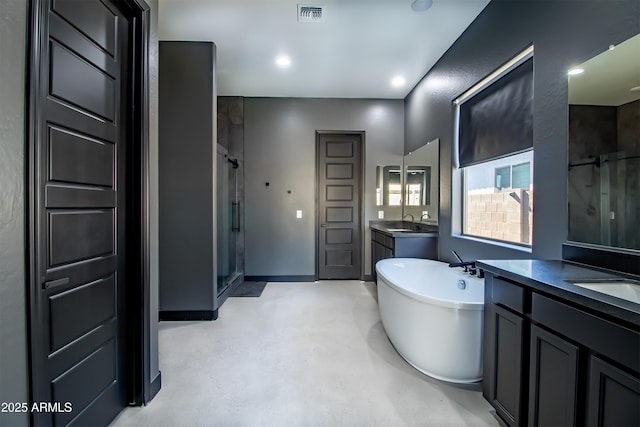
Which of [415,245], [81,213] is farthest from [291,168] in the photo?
[81,213]

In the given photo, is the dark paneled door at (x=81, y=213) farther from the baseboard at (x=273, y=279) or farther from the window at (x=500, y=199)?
the baseboard at (x=273, y=279)

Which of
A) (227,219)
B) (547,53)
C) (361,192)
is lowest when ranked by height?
(227,219)

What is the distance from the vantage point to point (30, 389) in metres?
1.02

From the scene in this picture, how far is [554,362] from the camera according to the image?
1112mm

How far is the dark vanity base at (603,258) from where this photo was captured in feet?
4.18

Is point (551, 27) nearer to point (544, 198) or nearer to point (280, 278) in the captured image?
point (544, 198)

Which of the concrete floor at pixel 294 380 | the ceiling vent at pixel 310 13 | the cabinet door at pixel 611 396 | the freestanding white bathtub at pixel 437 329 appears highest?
the ceiling vent at pixel 310 13

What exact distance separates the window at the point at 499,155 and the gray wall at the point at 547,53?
4.6 inches

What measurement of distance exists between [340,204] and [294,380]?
302 cm

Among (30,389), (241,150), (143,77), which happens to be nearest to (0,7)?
(143,77)

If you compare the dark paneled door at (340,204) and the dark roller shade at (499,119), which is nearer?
the dark roller shade at (499,119)

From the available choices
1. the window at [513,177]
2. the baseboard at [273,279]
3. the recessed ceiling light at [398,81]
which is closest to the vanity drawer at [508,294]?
the window at [513,177]

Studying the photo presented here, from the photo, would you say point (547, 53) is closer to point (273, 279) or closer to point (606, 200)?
point (606, 200)

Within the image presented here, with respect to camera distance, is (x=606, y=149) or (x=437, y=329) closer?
(x=606, y=149)
